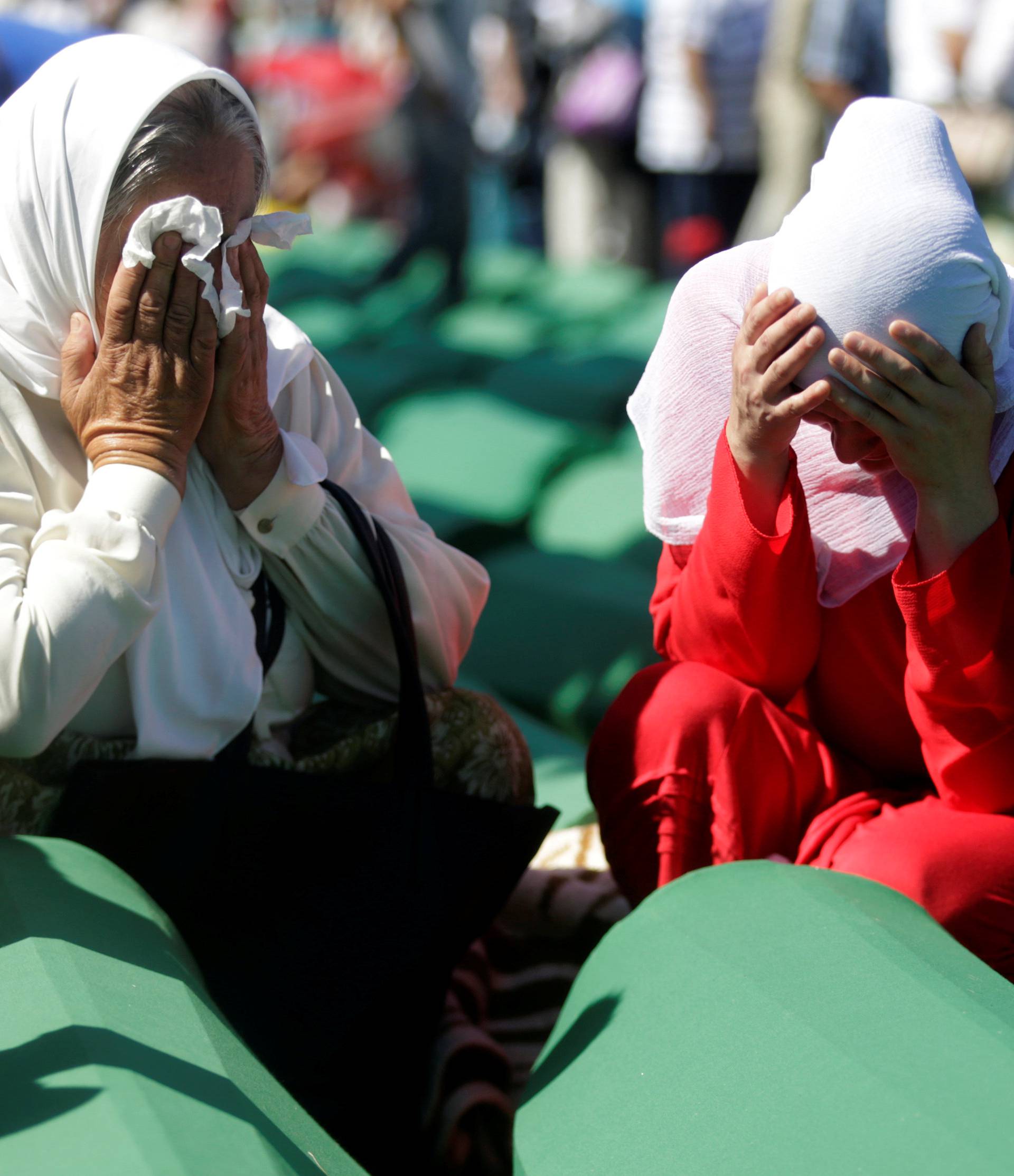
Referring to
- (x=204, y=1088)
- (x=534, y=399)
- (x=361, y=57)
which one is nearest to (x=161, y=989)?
(x=204, y=1088)

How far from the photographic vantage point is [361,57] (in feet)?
28.9

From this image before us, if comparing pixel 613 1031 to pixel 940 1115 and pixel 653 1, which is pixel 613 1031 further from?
→ pixel 653 1

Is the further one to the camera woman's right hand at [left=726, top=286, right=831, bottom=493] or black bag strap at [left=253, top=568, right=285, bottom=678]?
black bag strap at [left=253, top=568, right=285, bottom=678]

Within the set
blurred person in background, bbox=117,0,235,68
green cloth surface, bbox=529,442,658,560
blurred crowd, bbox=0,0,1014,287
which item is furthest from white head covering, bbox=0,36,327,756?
blurred person in background, bbox=117,0,235,68

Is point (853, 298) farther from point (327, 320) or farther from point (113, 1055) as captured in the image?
point (327, 320)

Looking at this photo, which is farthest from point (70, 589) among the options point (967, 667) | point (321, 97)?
point (321, 97)

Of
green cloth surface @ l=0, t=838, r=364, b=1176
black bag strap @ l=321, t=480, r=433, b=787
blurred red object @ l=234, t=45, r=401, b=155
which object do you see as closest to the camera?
green cloth surface @ l=0, t=838, r=364, b=1176

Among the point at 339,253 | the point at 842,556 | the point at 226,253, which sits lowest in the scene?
the point at 339,253

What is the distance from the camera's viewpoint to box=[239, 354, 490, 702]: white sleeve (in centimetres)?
154

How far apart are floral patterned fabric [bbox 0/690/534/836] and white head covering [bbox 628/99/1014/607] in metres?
0.33

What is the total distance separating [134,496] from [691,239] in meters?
5.36

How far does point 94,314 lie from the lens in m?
1.42

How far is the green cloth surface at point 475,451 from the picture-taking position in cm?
341

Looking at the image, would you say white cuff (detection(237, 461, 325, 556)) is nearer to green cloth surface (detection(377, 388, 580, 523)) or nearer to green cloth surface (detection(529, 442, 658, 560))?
green cloth surface (detection(529, 442, 658, 560))
